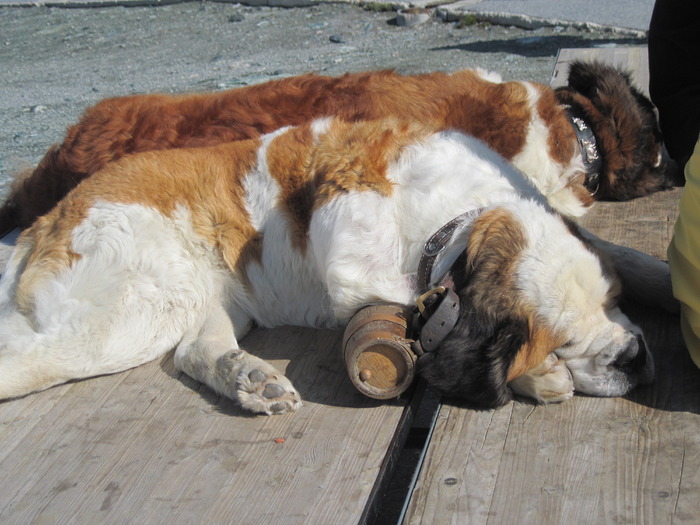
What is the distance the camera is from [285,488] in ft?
7.43

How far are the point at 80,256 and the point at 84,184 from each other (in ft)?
1.38

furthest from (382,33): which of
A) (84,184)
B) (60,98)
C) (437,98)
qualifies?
(84,184)

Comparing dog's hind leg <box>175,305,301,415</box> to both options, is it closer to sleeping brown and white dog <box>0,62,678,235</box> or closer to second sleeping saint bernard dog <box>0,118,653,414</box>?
second sleeping saint bernard dog <box>0,118,653,414</box>

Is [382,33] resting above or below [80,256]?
below

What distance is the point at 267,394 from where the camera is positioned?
2604 millimetres

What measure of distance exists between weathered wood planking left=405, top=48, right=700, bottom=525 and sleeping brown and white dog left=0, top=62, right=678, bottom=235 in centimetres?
138

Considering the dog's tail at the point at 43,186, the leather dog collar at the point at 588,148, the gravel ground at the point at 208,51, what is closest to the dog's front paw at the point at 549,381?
the leather dog collar at the point at 588,148

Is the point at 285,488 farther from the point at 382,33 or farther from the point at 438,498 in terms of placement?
the point at 382,33

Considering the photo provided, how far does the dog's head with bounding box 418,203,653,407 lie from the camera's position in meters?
2.40

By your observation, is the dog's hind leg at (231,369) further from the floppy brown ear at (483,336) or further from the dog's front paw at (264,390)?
the floppy brown ear at (483,336)

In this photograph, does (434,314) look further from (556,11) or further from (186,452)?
(556,11)

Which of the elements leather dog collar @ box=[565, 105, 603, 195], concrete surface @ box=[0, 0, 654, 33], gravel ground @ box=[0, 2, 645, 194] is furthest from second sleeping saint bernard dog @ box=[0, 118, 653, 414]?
concrete surface @ box=[0, 0, 654, 33]

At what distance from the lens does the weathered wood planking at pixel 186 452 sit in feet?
7.29

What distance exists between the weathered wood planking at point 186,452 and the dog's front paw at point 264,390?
0.13 feet
